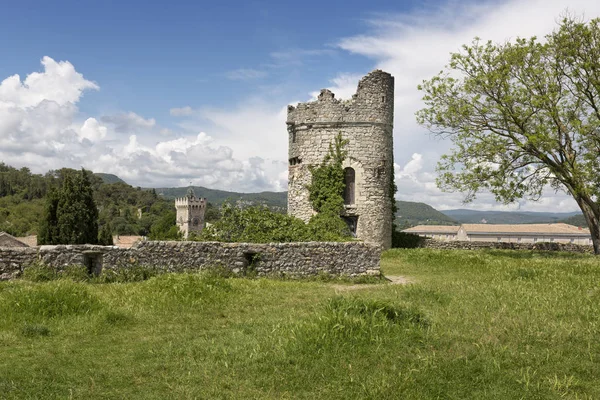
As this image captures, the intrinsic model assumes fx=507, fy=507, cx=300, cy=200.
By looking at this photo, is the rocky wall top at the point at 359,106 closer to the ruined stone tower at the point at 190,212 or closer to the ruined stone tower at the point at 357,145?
the ruined stone tower at the point at 357,145

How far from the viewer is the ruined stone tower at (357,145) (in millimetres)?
21172

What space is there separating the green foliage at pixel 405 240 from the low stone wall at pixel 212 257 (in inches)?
479

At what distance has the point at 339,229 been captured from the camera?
66.0 ft

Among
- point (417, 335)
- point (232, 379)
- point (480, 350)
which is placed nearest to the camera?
point (232, 379)

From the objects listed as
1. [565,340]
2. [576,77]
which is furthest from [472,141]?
[565,340]

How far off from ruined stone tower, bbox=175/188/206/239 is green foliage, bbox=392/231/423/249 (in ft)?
220

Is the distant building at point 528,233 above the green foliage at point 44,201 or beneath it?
beneath

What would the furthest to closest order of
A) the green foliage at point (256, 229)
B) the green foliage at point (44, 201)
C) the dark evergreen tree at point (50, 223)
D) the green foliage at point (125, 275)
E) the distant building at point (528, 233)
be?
the distant building at point (528, 233)
the green foliage at point (44, 201)
the dark evergreen tree at point (50, 223)
the green foliage at point (256, 229)
the green foliage at point (125, 275)

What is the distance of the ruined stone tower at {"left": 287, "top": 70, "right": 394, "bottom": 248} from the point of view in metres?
21.2

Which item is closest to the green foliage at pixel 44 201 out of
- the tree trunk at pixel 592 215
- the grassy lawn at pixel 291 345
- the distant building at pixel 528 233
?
the distant building at pixel 528 233

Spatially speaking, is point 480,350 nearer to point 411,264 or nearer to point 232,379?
point 232,379

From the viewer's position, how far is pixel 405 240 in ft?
86.0

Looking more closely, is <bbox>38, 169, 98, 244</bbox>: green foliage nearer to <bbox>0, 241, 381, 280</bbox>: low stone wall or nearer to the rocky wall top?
the rocky wall top

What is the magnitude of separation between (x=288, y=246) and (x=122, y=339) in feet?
22.3
